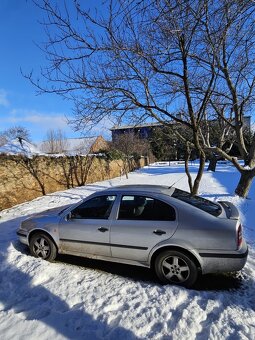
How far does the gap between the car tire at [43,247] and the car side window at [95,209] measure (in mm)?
700

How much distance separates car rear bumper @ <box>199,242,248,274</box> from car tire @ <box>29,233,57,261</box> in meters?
2.73

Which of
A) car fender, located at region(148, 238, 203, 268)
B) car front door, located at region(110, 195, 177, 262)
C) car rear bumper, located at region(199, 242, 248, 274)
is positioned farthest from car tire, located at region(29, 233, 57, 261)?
car rear bumper, located at region(199, 242, 248, 274)

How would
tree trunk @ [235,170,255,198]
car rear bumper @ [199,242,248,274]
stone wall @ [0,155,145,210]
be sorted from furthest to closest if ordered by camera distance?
tree trunk @ [235,170,255,198]
stone wall @ [0,155,145,210]
car rear bumper @ [199,242,248,274]

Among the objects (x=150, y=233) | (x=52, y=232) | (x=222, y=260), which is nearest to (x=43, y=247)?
(x=52, y=232)

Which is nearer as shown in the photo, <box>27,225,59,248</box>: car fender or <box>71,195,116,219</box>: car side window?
<box>71,195,116,219</box>: car side window

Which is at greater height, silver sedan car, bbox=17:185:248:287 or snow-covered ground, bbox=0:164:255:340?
silver sedan car, bbox=17:185:248:287

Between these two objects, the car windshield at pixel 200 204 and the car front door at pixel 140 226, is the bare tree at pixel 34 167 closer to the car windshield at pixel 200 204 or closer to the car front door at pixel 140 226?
the car front door at pixel 140 226

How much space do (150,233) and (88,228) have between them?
1162mm

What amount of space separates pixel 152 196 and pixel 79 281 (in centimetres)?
180

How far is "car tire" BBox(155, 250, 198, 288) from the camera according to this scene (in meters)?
4.31

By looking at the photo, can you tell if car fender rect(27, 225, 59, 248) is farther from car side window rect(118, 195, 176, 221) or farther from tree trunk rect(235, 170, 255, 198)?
tree trunk rect(235, 170, 255, 198)

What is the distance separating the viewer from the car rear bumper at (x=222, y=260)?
13.7 ft

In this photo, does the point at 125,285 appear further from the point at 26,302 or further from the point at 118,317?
the point at 26,302

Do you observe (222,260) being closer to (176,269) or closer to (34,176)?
(176,269)
